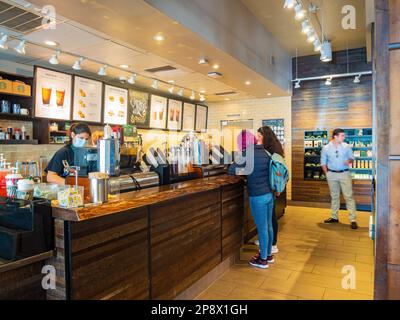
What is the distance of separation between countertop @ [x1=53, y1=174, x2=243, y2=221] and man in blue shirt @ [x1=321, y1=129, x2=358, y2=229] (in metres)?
2.97

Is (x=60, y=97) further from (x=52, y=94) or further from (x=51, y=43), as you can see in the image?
(x=51, y=43)

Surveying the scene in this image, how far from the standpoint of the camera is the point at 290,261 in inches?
149

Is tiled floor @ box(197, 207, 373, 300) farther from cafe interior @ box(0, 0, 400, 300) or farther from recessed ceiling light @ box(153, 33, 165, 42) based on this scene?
recessed ceiling light @ box(153, 33, 165, 42)

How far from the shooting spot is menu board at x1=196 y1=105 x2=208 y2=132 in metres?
8.27

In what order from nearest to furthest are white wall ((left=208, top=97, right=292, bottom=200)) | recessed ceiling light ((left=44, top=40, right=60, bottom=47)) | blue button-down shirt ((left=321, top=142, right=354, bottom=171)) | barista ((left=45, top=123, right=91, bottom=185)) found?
barista ((left=45, top=123, right=91, bottom=185)) < recessed ceiling light ((left=44, top=40, right=60, bottom=47)) < blue button-down shirt ((left=321, top=142, right=354, bottom=171)) < white wall ((left=208, top=97, right=292, bottom=200))

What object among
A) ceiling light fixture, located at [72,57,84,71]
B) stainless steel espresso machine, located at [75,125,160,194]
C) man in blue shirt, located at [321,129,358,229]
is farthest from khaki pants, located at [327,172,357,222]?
ceiling light fixture, located at [72,57,84,71]

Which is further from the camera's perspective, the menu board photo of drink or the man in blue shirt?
the man in blue shirt

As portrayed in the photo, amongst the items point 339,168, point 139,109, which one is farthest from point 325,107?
point 139,109

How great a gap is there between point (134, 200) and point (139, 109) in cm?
442

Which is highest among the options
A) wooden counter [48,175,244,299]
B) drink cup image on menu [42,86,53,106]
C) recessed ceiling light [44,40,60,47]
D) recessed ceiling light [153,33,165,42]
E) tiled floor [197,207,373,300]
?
recessed ceiling light [44,40,60,47]

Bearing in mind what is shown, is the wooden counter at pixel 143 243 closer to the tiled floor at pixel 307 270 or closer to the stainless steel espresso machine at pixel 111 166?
the stainless steel espresso machine at pixel 111 166

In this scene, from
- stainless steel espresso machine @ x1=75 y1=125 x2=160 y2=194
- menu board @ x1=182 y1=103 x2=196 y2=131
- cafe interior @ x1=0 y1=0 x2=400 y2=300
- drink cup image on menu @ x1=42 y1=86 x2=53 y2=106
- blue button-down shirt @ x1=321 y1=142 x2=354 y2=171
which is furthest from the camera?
menu board @ x1=182 y1=103 x2=196 y2=131

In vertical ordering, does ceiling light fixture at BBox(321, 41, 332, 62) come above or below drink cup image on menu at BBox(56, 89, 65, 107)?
above

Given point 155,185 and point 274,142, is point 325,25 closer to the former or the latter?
point 274,142
